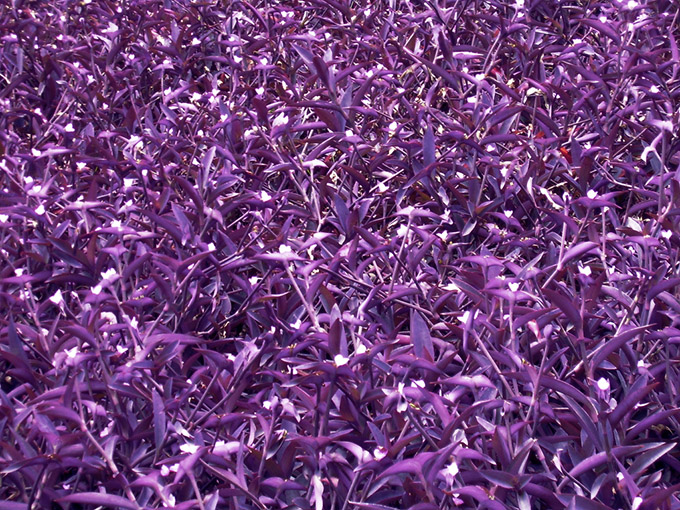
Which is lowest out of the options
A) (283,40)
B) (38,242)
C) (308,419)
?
(308,419)

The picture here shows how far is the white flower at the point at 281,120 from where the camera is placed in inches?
75.9

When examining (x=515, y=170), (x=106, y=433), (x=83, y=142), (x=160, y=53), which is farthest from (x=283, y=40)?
(x=106, y=433)

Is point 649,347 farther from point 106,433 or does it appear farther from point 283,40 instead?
point 283,40

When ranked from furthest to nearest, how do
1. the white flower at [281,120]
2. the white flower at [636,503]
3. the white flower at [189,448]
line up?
the white flower at [281,120]
the white flower at [189,448]
the white flower at [636,503]

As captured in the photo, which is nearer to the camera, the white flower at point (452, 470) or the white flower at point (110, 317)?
the white flower at point (452, 470)

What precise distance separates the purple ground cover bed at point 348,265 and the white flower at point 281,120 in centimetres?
1

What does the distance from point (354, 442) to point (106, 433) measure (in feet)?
1.46

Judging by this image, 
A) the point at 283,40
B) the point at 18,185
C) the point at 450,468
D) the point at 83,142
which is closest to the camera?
the point at 450,468

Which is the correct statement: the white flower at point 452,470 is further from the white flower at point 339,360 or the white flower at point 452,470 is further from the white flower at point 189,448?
the white flower at point 189,448

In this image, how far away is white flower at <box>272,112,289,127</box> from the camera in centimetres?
193

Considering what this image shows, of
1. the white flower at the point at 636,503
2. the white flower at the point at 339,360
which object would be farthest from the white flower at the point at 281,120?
the white flower at the point at 636,503

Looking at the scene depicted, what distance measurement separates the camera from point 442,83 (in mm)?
2229

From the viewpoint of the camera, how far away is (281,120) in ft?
6.58

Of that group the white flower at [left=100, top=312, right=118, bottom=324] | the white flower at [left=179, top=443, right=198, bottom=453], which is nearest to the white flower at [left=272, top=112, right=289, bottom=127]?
Result: the white flower at [left=100, top=312, right=118, bottom=324]
